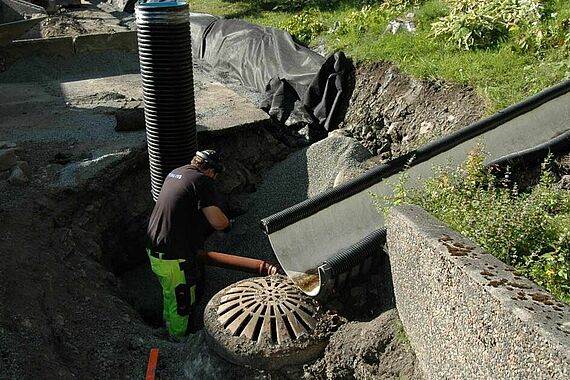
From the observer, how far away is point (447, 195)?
12.7 ft

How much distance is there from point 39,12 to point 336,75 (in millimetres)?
6393

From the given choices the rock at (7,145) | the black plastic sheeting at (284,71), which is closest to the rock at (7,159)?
the rock at (7,145)

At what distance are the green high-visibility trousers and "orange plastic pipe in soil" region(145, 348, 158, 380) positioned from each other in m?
0.89

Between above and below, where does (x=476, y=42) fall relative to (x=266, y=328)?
above

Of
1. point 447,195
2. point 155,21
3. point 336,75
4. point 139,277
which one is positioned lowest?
point 139,277

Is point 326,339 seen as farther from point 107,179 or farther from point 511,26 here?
point 511,26

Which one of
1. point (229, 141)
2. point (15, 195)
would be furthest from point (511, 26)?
point (15, 195)

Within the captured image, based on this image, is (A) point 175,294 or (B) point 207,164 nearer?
(B) point 207,164

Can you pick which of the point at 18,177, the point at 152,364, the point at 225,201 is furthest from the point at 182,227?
the point at 18,177

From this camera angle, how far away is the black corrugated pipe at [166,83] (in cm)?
568

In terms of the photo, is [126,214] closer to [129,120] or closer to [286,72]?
[129,120]

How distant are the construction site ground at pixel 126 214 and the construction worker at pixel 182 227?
400mm

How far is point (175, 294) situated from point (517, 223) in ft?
10.5

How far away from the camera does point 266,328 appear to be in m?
4.07
